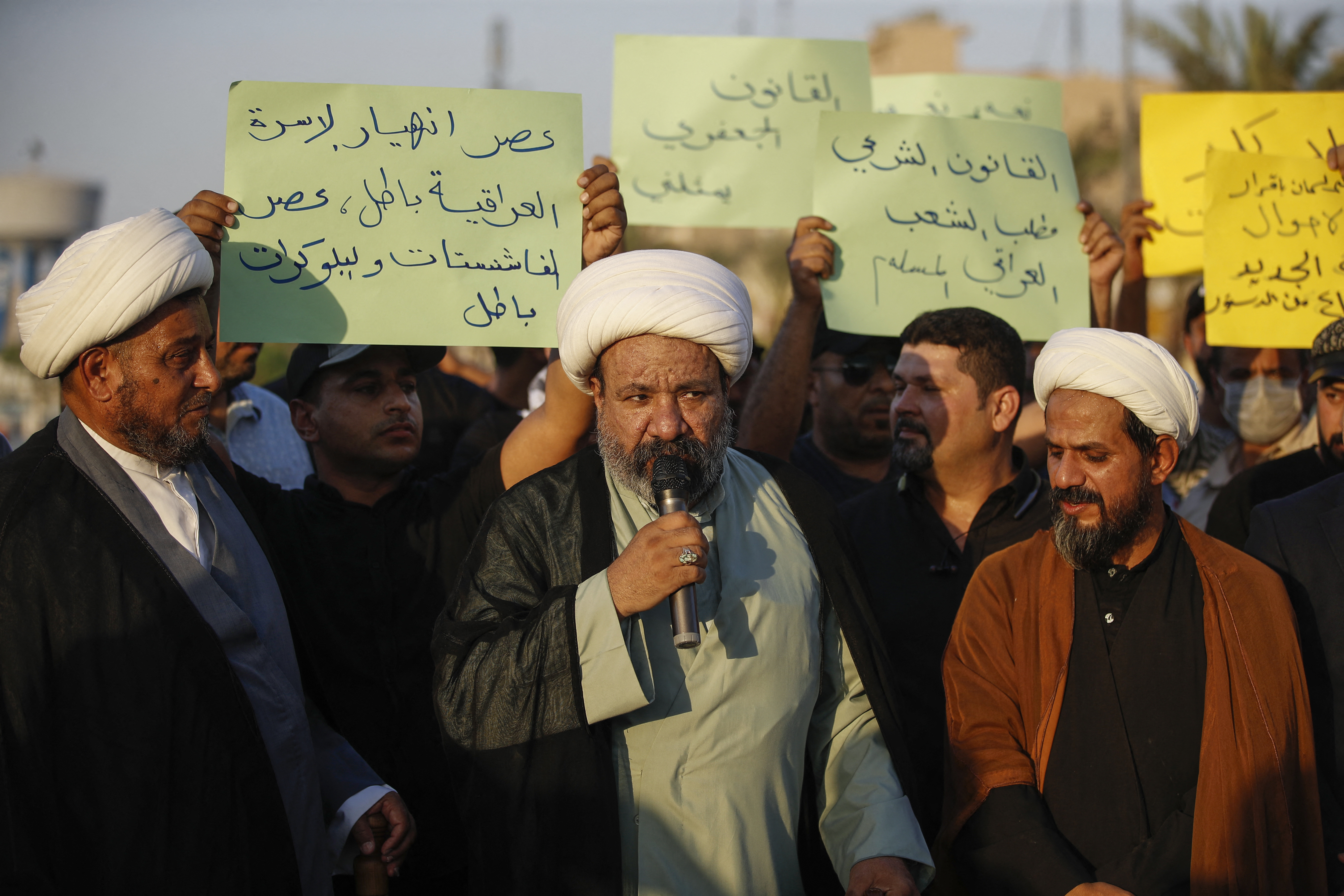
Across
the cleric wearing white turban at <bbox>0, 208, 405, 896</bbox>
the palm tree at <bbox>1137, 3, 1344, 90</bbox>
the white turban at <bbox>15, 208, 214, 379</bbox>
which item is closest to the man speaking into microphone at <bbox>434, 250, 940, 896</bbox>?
the cleric wearing white turban at <bbox>0, 208, 405, 896</bbox>

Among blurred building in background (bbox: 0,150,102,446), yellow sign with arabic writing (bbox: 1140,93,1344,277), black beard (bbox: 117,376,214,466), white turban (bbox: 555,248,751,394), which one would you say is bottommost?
black beard (bbox: 117,376,214,466)

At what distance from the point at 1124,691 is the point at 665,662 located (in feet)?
3.64

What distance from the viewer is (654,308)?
2773 mm

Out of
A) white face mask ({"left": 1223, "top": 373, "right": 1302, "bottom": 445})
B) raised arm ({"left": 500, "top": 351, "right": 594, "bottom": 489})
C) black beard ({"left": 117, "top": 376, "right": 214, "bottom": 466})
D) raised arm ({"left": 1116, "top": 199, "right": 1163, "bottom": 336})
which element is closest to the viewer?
black beard ({"left": 117, "top": 376, "right": 214, "bottom": 466})

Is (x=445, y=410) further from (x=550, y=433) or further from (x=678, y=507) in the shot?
(x=678, y=507)

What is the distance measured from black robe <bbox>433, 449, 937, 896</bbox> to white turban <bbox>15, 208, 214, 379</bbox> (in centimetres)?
88

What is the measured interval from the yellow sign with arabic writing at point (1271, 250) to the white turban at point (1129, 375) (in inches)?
50.8

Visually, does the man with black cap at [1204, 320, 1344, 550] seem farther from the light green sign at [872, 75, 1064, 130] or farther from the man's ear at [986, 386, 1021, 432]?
the light green sign at [872, 75, 1064, 130]

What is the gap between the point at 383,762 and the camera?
332 centimetres

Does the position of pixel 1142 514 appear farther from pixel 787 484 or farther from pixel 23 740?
pixel 23 740

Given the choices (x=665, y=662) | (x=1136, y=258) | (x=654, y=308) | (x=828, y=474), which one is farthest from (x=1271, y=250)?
(x=665, y=662)

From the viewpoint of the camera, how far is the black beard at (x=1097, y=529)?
2969 mm

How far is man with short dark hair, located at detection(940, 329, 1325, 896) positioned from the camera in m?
2.73

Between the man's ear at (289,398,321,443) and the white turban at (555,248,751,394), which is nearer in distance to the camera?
the white turban at (555,248,751,394)
